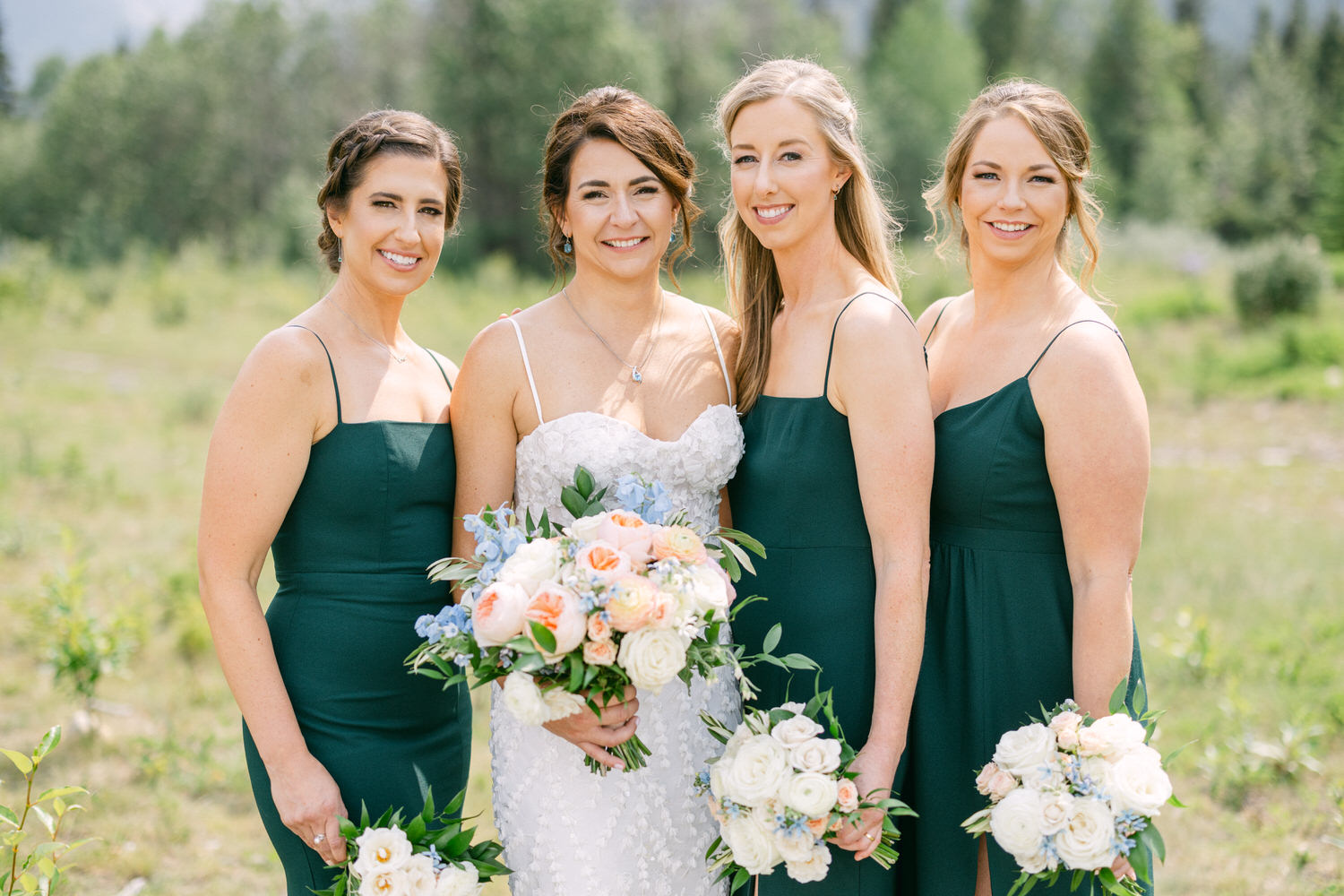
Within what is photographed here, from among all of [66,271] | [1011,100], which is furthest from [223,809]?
[66,271]

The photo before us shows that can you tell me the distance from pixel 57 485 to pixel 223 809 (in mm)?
6293

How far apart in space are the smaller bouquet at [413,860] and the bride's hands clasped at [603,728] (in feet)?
1.15

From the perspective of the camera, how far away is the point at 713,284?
82.3 feet

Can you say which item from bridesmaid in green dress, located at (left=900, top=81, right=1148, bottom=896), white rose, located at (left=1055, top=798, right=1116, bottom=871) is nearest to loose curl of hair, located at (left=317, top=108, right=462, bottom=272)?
bridesmaid in green dress, located at (left=900, top=81, right=1148, bottom=896)

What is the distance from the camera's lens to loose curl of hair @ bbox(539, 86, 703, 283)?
130 inches

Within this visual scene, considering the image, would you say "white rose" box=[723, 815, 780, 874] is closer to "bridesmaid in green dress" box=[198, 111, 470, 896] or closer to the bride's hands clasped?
the bride's hands clasped

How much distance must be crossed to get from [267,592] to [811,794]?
631cm

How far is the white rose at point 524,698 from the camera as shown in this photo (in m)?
2.43

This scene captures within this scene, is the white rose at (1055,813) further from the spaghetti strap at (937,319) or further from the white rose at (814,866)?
the spaghetti strap at (937,319)

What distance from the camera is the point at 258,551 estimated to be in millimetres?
2982

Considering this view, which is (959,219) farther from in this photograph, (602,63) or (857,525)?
(602,63)

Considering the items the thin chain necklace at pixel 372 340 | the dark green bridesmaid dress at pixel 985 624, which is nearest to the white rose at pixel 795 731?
the dark green bridesmaid dress at pixel 985 624

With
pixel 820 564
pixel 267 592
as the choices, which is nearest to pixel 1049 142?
pixel 820 564

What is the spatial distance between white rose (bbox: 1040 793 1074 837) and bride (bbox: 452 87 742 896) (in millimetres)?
950
